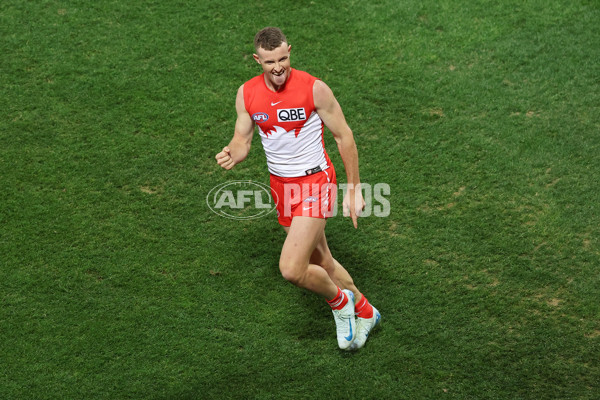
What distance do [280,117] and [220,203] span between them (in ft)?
6.69

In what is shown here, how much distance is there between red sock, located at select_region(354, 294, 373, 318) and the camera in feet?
21.3

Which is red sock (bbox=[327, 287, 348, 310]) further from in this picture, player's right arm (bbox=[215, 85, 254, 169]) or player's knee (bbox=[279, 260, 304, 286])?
player's right arm (bbox=[215, 85, 254, 169])

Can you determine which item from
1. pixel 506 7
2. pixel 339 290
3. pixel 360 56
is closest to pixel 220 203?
pixel 339 290

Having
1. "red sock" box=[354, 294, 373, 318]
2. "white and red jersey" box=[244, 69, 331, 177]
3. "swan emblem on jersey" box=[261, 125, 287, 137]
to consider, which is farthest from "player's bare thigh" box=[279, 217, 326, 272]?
"red sock" box=[354, 294, 373, 318]

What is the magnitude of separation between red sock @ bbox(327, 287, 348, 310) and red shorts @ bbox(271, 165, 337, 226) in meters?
0.71

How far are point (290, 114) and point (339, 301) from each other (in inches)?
64.4

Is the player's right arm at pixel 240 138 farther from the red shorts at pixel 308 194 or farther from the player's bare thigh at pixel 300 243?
the player's bare thigh at pixel 300 243

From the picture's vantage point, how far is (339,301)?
6.35 m

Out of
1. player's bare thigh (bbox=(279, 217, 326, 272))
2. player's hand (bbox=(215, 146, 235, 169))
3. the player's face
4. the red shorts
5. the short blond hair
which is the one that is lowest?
player's bare thigh (bbox=(279, 217, 326, 272))

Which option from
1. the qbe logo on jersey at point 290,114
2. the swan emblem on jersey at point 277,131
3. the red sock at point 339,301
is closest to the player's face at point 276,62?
the qbe logo on jersey at point 290,114

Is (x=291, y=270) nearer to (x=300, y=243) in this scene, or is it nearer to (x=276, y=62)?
(x=300, y=243)

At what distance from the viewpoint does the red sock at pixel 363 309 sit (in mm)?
6496

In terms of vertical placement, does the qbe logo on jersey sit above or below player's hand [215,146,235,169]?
above

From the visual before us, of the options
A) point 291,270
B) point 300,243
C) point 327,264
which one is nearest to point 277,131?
point 300,243
